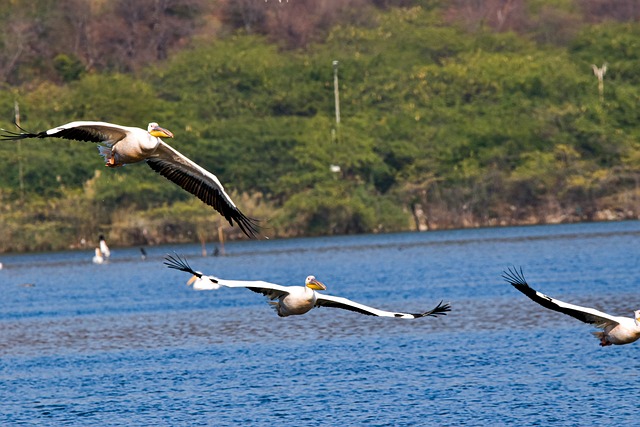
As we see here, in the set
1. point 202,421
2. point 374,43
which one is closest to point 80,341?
point 202,421

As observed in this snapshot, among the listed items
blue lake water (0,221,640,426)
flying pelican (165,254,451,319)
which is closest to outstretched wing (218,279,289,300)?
flying pelican (165,254,451,319)

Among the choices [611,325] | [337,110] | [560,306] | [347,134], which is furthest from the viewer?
[337,110]

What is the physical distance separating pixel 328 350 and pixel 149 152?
2127 cm

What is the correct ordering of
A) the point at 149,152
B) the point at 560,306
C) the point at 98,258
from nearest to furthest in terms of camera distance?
the point at 149,152, the point at 560,306, the point at 98,258

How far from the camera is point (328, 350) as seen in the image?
3616 centimetres

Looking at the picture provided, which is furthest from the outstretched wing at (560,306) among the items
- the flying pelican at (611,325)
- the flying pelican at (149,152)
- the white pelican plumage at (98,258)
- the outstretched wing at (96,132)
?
the white pelican plumage at (98,258)

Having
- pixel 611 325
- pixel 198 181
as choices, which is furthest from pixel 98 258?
pixel 198 181

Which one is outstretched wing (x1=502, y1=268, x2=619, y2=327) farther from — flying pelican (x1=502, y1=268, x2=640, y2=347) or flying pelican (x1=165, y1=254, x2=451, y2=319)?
flying pelican (x1=165, y1=254, x2=451, y2=319)

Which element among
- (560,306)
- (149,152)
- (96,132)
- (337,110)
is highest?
(337,110)

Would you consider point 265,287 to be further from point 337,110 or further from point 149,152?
point 337,110

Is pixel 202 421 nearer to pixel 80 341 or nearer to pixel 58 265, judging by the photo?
pixel 80 341

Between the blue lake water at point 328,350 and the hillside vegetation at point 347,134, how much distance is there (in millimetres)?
18437

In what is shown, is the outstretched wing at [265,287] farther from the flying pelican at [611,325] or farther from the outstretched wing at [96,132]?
the flying pelican at [611,325]

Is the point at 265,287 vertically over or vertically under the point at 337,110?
under
